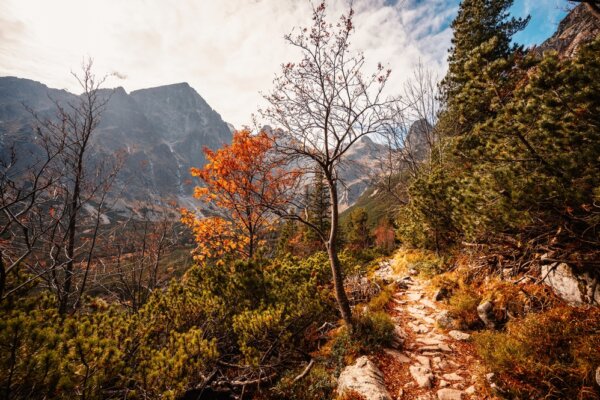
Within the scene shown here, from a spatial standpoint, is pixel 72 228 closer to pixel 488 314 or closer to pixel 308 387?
pixel 308 387

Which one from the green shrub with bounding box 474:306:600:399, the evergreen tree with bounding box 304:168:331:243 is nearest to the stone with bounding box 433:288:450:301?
the green shrub with bounding box 474:306:600:399

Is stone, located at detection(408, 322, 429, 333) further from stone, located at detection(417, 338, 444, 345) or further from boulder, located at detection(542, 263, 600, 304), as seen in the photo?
boulder, located at detection(542, 263, 600, 304)

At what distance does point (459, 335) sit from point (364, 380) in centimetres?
278

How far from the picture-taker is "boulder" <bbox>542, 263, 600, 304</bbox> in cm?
447

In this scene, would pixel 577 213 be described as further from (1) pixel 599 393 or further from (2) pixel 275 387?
(2) pixel 275 387

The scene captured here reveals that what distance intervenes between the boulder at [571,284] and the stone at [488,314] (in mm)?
1173

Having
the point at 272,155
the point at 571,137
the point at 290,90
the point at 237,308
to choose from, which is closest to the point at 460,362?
the point at 571,137

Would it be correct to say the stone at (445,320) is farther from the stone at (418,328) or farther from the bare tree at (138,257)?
the bare tree at (138,257)

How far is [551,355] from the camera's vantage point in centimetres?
406

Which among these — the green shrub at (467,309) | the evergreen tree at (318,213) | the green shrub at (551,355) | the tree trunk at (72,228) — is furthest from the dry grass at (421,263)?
the tree trunk at (72,228)

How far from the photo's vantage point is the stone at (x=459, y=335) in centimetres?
593

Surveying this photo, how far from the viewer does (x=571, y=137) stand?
3.96 metres

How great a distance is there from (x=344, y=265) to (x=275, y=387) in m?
4.67

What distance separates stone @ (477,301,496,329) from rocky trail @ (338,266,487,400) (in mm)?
505
